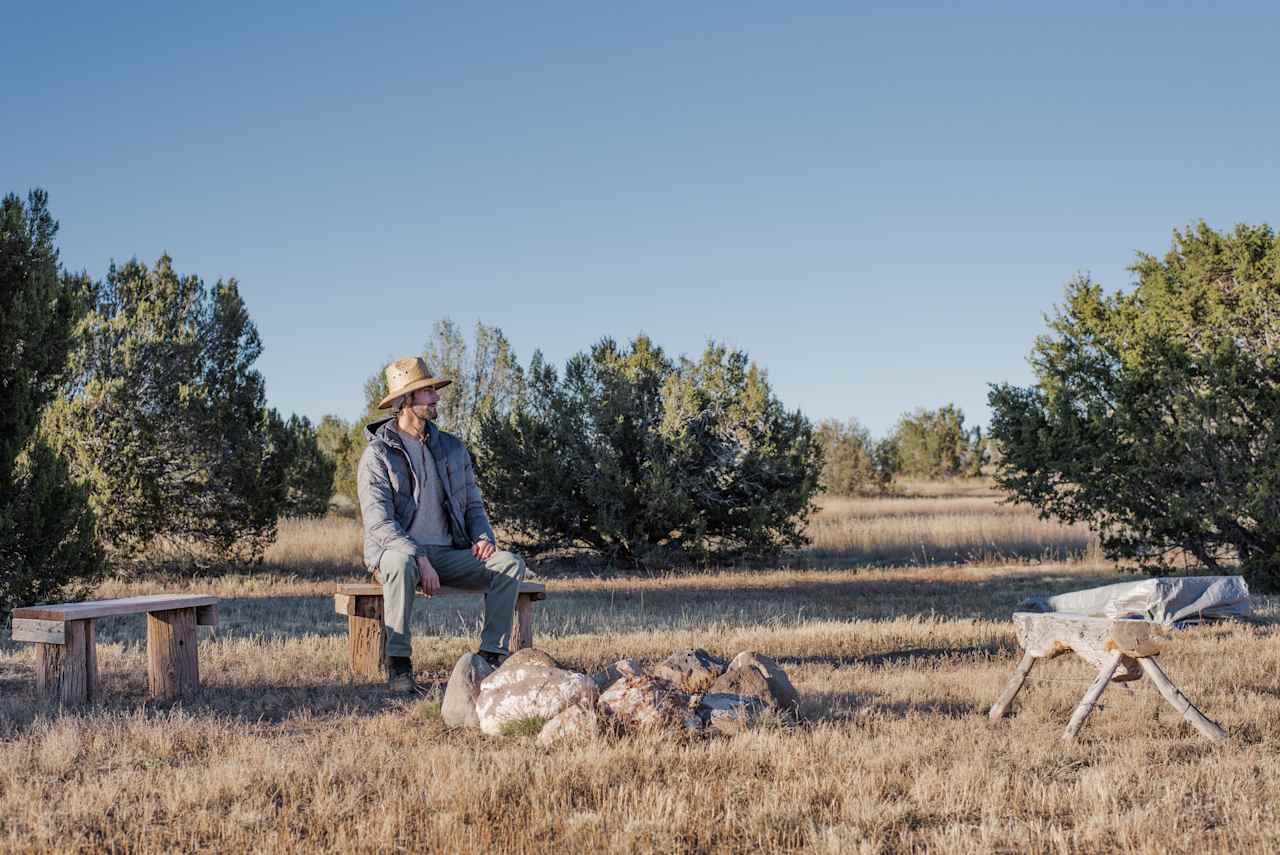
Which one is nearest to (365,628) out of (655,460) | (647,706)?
(647,706)

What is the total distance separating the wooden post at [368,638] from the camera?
23.8ft

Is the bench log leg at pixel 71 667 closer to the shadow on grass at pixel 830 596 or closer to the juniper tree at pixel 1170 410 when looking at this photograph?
the shadow on grass at pixel 830 596

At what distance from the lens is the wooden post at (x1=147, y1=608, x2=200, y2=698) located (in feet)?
22.1

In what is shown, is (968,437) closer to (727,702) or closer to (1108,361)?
(1108,361)

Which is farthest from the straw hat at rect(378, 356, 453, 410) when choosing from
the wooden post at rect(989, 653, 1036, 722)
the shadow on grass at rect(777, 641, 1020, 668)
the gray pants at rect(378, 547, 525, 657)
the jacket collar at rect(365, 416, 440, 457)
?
the wooden post at rect(989, 653, 1036, 722)

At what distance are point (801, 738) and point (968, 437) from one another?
55.3 metres

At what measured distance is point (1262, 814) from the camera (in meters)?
4.15

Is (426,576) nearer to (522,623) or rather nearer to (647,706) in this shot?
(522,623)

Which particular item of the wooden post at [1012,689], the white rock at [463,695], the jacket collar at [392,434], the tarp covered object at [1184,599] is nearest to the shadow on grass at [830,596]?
the tarp covered object at [1184,599]

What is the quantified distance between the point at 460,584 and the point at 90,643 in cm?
236

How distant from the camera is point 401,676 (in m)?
6.73

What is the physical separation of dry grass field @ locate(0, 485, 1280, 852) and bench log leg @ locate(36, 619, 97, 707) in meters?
0.19

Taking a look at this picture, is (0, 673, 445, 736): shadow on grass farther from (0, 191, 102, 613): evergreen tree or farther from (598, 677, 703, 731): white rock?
(0, 191, 102, 613): evergreen tree

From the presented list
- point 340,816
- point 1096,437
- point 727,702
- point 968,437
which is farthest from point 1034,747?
point 968,437
